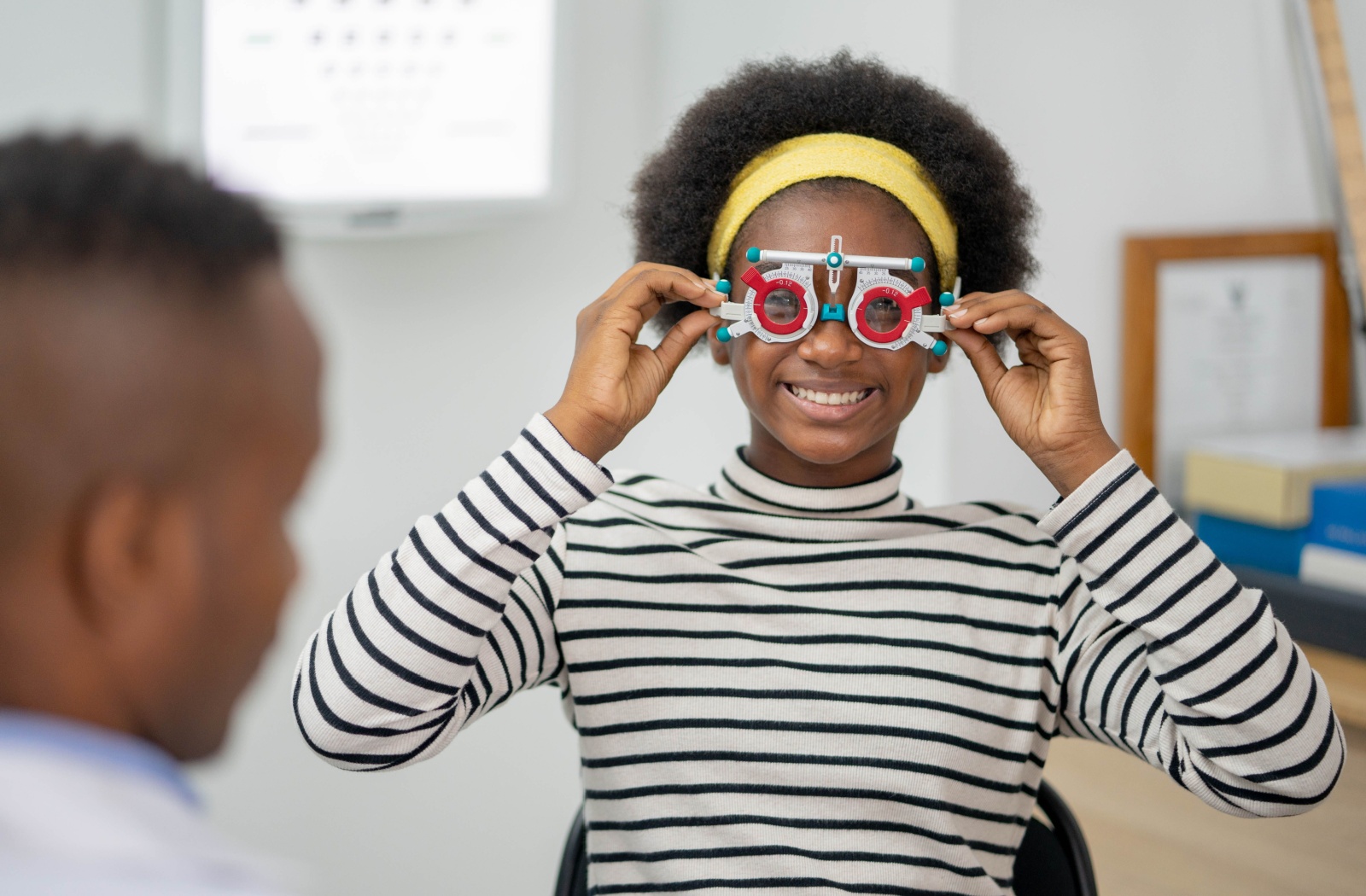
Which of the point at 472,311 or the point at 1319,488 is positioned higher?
the point at 472,311

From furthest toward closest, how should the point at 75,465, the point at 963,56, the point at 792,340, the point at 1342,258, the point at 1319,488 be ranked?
the point at 1342,258 < the point at 1319,488 < the point at 963,56 < the point at 792,340 < the point at 75,465

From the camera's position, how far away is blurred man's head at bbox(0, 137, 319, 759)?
505mm

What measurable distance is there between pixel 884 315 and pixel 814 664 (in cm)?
33

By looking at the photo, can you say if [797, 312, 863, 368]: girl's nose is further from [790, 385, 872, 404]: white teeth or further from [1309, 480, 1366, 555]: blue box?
[1309, 480, 1366, 555]: blue box

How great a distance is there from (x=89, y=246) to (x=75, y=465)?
90 mm

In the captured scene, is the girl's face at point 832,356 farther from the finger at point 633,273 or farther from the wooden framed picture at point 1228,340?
the wooden framed picture at point 1228,340

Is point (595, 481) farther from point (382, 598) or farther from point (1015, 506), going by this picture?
point (1015, 506)

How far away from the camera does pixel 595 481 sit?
106cm

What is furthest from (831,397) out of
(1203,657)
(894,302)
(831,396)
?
(1203,657)

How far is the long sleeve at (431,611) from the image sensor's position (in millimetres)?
1037

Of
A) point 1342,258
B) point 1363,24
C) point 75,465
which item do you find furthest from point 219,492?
point 1363,24

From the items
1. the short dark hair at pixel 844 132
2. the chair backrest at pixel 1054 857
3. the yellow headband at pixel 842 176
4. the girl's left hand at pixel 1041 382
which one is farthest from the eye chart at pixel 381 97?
the chair backrest at pixel 1054 857

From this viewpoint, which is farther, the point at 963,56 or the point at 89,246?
the point at 963,56

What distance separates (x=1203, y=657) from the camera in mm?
1020
